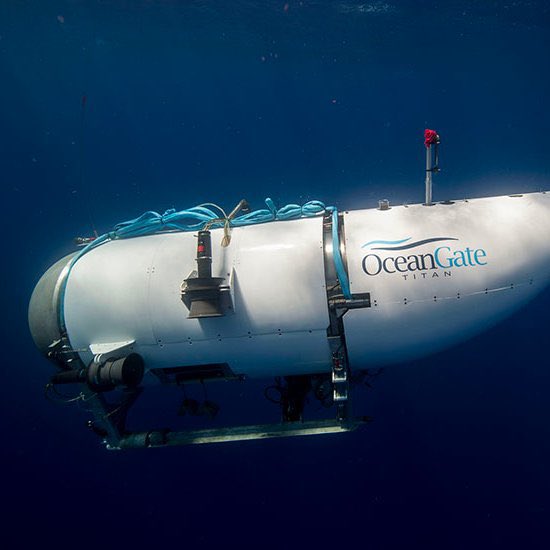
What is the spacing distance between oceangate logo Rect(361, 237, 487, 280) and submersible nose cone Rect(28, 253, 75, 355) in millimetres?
2528

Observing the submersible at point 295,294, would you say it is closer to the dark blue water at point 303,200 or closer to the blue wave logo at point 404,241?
the blue wave logo at point 404,241

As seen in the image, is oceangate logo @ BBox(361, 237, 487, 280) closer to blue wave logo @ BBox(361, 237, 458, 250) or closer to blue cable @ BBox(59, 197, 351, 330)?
blue wave logo @ BBox(361, 237, 458, 250)

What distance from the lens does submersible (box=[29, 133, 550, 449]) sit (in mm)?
2367

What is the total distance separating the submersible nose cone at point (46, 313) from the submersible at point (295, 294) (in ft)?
0.03

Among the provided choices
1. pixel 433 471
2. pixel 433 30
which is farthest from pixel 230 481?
pixel 433 30

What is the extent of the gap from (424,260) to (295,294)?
0.97m

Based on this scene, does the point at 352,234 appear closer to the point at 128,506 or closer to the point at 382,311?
the point at 382,311

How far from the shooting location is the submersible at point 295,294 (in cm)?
237

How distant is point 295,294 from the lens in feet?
7.90

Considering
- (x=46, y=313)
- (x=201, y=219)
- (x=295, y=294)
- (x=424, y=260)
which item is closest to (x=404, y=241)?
(x=424, y=260)

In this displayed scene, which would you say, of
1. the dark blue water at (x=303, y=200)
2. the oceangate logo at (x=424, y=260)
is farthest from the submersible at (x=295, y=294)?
the dark blue water at (x=303, y=200)

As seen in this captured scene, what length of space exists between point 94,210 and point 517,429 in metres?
8.46

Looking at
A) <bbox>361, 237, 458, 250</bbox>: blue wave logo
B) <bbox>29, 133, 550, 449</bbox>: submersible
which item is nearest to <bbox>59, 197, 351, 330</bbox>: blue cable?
<bbox>29, 133, 550, 449</bbox>: submersible

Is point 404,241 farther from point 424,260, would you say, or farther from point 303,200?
point 303,200
